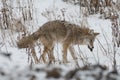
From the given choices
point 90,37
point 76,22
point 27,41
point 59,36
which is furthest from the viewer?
point 76,22

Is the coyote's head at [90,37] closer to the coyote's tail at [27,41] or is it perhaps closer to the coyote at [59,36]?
the coyote at [59,36]

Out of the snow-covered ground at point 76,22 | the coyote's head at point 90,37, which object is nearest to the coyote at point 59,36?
the coyote's head at point 90,37

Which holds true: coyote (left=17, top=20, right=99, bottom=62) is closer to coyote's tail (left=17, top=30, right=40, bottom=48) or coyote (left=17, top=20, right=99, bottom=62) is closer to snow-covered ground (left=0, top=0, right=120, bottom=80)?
coyote's tail (left=17, top=30, right=40, bottom=48)

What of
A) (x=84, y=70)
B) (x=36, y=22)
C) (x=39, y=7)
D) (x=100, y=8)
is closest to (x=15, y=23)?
(x=36, y=22)

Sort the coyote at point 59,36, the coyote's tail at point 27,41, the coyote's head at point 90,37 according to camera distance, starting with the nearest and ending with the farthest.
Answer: the coyote's tail at point 27,41, the coyote at point 59,36, the coyote's head at point 90,37

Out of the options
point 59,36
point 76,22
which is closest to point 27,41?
point 59,36

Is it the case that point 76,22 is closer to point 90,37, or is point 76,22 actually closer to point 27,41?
point 90,37

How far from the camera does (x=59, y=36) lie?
697cm

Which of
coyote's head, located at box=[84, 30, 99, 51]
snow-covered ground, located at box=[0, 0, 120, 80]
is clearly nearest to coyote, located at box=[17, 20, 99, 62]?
coyote's head, located at box=[84, 30, 99, 51]

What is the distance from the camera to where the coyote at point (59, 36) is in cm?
657

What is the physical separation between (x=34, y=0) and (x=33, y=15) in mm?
1008

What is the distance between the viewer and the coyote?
21.6 ft

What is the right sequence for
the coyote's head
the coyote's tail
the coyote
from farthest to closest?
the coyote's head → the coyote → the coyote's tail

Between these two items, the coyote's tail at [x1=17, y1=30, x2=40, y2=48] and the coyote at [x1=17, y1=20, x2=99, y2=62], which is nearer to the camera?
the coyote's tail at [x1=17, y1=30, x2=40, y2=48]
